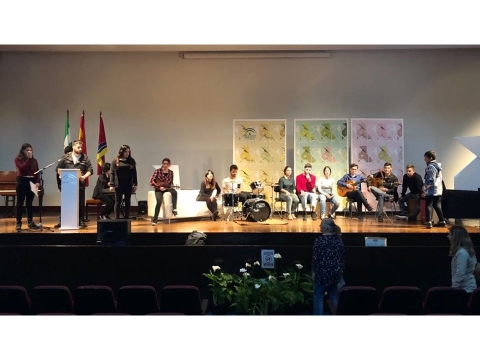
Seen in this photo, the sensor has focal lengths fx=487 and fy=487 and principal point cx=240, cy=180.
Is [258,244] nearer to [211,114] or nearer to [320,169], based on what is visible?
[320,169]

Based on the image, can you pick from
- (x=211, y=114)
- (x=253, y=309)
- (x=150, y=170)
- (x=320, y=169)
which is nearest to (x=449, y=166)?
(x=320, y=169)

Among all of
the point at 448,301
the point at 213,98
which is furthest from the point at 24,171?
the point at 448,301

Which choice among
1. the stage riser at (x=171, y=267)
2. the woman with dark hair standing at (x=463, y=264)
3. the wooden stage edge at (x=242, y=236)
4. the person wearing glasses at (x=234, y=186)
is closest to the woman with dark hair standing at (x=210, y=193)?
the person wearing glasses at (x=234, y=186)

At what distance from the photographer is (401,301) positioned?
4.64m

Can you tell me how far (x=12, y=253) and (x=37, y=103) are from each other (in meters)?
5.75

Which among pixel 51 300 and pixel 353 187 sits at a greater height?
pixel 353 187

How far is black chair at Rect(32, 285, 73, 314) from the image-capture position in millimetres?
4684

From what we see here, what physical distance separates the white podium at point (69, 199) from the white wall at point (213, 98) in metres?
3.77

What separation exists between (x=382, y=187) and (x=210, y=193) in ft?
10.6

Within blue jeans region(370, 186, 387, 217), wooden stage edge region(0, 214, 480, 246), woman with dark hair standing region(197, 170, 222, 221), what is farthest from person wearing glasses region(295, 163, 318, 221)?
wooden stage edge region(0, 214, 480, 246)

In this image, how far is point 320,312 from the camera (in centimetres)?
526

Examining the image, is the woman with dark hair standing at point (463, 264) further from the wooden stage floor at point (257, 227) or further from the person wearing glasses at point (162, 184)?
the person wearing glasses at point (162, 184)

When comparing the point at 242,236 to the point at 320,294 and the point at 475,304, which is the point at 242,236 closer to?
the point at 320,294

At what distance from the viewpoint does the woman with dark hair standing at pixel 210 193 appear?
30.1 feet
